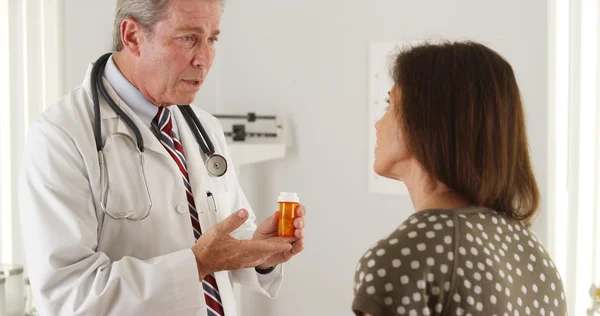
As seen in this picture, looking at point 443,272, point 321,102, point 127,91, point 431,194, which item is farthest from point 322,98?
point 443,272

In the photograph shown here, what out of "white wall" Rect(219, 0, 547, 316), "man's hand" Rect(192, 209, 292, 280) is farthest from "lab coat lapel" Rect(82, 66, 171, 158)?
"white wall" Rect(219, 0, 547, 316)

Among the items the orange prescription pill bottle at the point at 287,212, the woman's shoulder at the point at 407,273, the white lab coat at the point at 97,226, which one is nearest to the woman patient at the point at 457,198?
the woman's shoulder at the point at 407,273

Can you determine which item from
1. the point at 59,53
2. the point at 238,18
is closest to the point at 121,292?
the point at 59,53

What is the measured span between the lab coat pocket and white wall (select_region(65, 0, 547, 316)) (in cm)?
163

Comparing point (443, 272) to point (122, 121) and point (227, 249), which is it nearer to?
point (227, 249)

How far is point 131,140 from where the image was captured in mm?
1523

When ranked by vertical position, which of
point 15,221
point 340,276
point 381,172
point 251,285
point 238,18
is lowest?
point 340,276

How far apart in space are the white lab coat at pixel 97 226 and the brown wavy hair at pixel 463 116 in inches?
24.5

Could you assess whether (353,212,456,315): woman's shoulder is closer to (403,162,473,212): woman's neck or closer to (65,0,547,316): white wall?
(403,162,473,212): woman's neck

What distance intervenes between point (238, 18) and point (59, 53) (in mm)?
1203

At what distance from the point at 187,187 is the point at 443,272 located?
0.83 m

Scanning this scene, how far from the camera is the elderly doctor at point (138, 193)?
1.38 metres

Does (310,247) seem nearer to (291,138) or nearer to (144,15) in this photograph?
(291,138)

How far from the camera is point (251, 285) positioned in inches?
69.7
